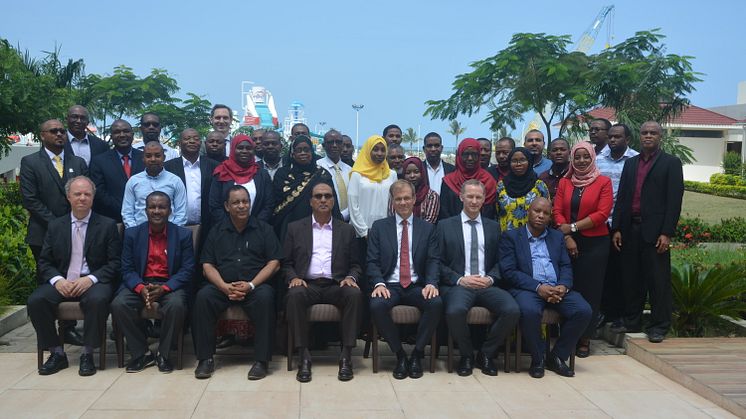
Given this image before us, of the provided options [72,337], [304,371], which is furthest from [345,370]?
[72,337]

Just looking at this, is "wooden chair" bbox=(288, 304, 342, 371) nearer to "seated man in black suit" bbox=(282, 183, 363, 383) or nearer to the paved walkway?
"seated man in black suit" bbox=(282, 183, 363, 383)

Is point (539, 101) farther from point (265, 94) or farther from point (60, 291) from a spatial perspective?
point (265, 94)

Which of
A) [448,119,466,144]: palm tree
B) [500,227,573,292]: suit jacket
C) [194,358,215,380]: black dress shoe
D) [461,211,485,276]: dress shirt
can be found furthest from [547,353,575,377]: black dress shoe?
[448,119,466,144]: palm tree

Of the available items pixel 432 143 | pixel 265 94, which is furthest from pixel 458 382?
pixel 265 94

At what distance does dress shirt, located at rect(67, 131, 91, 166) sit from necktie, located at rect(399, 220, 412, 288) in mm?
3166

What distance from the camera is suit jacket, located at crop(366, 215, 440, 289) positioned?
5.52 meters

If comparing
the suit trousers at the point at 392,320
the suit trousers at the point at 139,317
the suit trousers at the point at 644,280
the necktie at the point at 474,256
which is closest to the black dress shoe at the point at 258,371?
the suit trousers at the point at 139,317

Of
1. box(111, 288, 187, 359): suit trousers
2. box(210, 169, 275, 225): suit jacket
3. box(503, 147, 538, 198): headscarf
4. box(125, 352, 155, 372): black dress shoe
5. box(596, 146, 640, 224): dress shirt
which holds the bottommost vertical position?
box(125, 352, 155, 372): black dress shoe

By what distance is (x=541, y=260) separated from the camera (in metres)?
5.53

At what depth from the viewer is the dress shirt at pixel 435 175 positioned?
6656 millimetres

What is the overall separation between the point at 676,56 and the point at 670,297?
552 inches

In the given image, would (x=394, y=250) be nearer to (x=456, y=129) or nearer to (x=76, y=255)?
(x=76, y=255)

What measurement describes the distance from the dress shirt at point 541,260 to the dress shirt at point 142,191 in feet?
10.0

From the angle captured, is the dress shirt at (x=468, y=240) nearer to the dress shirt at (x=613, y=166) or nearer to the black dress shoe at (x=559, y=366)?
the black dress shoe at (x=559, y=366)
